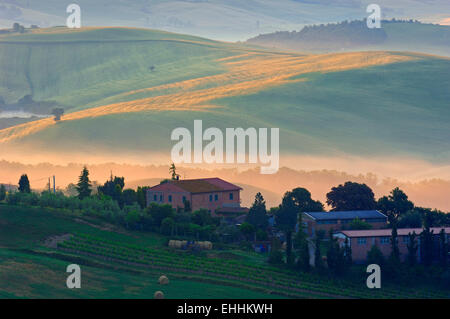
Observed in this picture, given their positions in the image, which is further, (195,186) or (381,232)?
(195,186)

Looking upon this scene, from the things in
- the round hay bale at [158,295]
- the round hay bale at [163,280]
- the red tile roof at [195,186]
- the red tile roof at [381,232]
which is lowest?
the round hay bale at [158,295]

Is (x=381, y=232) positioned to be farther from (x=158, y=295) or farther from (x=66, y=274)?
(x=66, y=274)

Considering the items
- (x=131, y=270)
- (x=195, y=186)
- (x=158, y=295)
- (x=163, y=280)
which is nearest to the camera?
(x=158, y=295)

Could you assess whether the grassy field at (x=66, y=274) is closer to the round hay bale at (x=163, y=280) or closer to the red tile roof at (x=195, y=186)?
the round hay bale at (x=163, y=280)

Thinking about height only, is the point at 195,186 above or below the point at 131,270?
above

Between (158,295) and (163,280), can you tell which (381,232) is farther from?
(158,295)

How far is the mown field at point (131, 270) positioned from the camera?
249 feet

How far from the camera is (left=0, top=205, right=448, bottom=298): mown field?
7588 centimetres

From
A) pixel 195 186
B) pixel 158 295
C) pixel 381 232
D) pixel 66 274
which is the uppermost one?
pixel 195 186

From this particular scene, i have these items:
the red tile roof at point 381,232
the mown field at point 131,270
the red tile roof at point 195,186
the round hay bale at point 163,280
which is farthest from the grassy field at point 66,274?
the red tile roof at point 195,186

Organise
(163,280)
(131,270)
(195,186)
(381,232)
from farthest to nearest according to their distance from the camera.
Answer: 1. (195,186)
2. (381,232)
3. (131,270)
4. (163,280)

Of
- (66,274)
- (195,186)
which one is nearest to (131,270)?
(66,274)

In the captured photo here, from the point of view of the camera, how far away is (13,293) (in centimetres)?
7062

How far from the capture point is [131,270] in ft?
274
